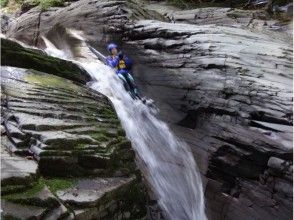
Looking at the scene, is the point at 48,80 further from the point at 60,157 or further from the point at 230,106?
the point at 230,106

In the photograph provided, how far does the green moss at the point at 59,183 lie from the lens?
→ 5898mm

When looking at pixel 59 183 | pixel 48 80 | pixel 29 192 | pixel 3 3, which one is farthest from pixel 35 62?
pixel 3 3

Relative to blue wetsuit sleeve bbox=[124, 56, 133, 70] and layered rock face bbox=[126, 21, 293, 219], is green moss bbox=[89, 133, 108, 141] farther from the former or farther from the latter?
blue wetsuit sleeve bbox=[124, 56, 133, 70]

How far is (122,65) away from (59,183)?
5968 millimetres

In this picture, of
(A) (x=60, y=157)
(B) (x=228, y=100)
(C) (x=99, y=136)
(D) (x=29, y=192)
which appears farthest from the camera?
(B) (x=228, y=100)

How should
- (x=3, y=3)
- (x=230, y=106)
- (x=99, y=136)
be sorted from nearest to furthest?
(x=99, y=136) < (x=230, y=106) < (x=3, y=3)

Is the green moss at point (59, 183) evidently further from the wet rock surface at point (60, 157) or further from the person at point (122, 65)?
the person at point (122, 65)

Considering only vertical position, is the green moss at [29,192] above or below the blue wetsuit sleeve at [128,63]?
below

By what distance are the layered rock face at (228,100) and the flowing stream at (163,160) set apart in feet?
0.79

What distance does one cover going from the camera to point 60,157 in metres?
6.26

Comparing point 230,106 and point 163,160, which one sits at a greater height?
point 230,106

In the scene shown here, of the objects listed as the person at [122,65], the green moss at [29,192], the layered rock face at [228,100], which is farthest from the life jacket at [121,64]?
the green moss at [29,192]

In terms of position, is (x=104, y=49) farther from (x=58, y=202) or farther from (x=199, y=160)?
(x=58, y=202)

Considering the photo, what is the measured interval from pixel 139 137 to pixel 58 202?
3631mm
